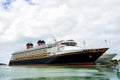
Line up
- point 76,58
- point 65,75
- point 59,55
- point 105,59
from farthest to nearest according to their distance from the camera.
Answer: point 105,59, point 59,55, point 76,58, point 65,75

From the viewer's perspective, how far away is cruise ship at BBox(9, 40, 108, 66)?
74.6 m

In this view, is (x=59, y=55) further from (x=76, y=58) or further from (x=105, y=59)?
(x=105, y=59)

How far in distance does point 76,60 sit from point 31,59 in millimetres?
30482

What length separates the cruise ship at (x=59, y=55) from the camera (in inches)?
2936

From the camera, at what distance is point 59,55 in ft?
266

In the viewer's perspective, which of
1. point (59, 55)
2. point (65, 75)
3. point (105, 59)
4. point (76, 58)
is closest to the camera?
point (65, 75)

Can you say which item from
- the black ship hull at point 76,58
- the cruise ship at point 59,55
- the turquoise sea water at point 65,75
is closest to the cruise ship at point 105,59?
the cruise ship at point 59,55

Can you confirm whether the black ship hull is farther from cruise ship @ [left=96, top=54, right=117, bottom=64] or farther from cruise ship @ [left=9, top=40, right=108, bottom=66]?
cruise ship @ [left=96, top=54, right=117, bottom=64]

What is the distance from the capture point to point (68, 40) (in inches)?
3607

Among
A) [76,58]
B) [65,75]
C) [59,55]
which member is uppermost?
[59,55]

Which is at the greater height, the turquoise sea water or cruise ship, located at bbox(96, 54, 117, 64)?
cruise ship, located at bbox(96, 54, 117, 64)

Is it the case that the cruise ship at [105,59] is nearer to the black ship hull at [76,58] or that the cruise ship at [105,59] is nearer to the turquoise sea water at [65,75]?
the black ship hull at [76,58]

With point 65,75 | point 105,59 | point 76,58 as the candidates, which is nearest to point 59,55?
point 76,58

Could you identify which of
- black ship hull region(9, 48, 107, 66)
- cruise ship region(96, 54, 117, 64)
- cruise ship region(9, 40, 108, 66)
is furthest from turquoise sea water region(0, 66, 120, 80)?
cruise ship region(96, 54, 117, 64)
